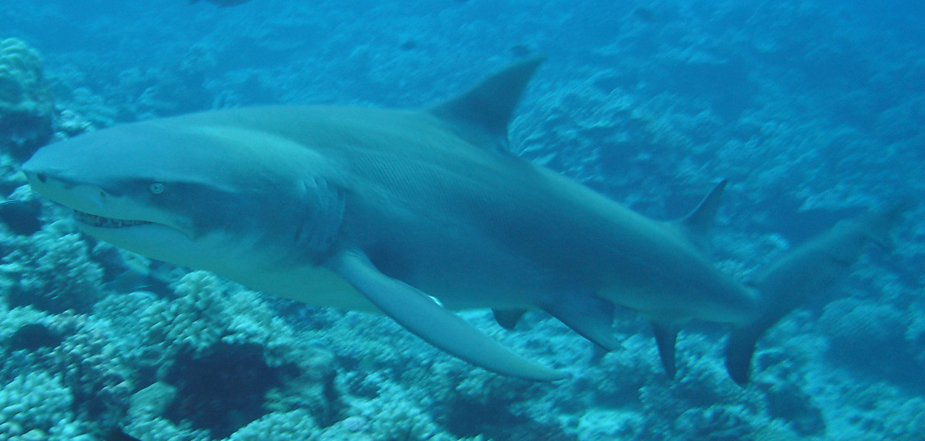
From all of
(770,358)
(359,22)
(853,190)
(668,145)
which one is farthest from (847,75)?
(359,22)

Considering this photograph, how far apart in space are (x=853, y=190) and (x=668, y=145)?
18.0ft

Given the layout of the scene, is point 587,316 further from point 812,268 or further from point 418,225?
point 812,268

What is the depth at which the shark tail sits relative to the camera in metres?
3.71

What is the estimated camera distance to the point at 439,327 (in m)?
1.88

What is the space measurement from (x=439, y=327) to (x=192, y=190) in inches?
40.2

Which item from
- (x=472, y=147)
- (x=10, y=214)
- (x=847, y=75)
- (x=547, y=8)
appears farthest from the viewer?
(x=547, y=8)

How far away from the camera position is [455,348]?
182cm

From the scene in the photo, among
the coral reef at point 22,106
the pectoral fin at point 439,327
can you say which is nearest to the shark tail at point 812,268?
the pectoral fin at point 439,327

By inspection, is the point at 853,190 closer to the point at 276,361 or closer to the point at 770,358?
the point at 770,358

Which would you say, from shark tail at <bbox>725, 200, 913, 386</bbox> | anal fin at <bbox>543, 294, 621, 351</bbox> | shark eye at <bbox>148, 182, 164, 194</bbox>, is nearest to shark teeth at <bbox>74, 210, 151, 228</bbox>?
shark eye at <bbox>148, 182, 164, 194</bbox>

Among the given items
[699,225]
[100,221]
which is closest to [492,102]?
[699,225]

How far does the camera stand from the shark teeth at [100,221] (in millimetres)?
1711

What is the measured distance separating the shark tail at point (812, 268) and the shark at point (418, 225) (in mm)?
11

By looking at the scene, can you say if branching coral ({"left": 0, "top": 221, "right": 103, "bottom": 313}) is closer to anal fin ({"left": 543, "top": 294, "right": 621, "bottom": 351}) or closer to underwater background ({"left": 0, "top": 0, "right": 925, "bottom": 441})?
underwater background ({"left": 0, "top": 0, "right": 925, "bottom": 441})
